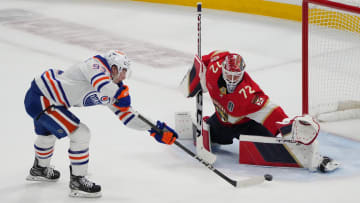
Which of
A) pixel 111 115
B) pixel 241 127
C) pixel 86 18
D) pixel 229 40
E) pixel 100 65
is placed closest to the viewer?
pixel 100 65

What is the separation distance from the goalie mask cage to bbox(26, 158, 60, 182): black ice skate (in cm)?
182

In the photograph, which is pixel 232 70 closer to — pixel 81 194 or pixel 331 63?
pixel 81 194

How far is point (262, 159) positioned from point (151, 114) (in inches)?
51.3

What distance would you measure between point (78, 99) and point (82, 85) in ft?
0.27

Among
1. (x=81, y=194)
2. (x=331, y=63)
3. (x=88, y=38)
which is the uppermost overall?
(x=88, y=38)

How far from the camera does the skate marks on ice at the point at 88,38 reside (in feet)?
21.7

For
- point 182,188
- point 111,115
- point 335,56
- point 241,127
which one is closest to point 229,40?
point 335,56

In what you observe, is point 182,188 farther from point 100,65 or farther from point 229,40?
point 229,40

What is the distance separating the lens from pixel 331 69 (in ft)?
16.7

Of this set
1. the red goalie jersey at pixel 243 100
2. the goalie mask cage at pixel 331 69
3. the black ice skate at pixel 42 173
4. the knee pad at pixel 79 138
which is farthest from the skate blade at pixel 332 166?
the black ice skate at pixel 42 173

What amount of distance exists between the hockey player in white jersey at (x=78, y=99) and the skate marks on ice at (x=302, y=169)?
601mm

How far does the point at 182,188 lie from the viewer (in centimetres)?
388

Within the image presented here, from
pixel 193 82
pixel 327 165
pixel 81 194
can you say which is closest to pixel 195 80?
pixel 193 82

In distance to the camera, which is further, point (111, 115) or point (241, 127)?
point (111, 115)
